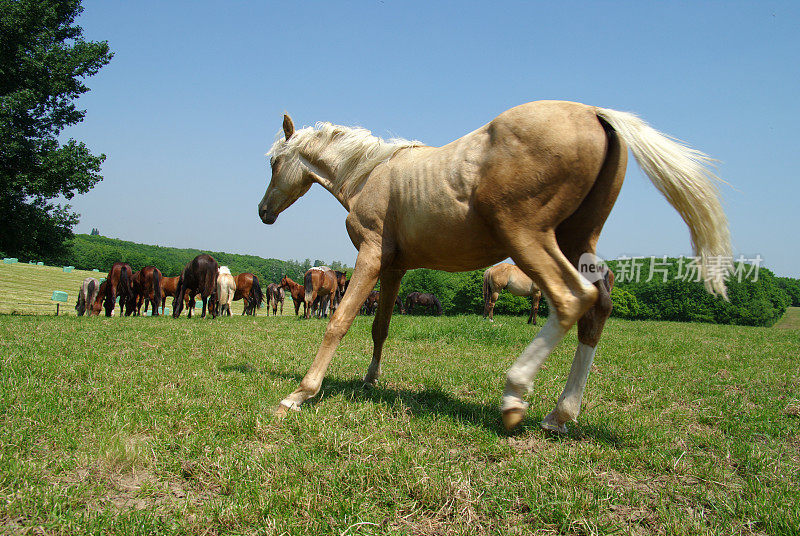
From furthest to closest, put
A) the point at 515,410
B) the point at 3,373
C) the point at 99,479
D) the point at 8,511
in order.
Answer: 1. the point at 3,373
2. the point at 515,410
3. the point at 99,479
4. the point at 8,511

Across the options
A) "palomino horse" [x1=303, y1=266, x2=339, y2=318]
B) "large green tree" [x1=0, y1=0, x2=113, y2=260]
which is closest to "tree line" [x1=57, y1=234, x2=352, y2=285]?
"palomino horse" [x1=303, y1=266, x2=339, y2=318]

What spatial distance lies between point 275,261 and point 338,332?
322 feet

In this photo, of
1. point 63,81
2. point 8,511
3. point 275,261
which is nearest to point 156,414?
point 8,511

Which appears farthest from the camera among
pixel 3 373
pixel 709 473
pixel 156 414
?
pixel 3 373

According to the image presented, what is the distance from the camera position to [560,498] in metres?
2.07


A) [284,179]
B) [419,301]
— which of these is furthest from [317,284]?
[284,179]

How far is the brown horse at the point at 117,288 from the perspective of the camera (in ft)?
53.7

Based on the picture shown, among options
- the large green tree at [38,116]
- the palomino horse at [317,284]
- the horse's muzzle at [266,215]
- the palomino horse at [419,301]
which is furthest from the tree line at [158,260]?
the horse's muzzle at [266,215]

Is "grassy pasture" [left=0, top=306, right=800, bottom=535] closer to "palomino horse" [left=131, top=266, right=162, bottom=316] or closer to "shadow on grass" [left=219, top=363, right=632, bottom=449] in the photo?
"shadow on grass" [left=219, top=363, right=632, bottom=449]

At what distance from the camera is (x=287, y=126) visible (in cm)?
445

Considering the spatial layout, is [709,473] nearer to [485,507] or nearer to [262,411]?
[485,507]

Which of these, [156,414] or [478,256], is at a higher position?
[478,256]

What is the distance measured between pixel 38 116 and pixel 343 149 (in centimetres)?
1636

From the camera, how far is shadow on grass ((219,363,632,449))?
2988mm
